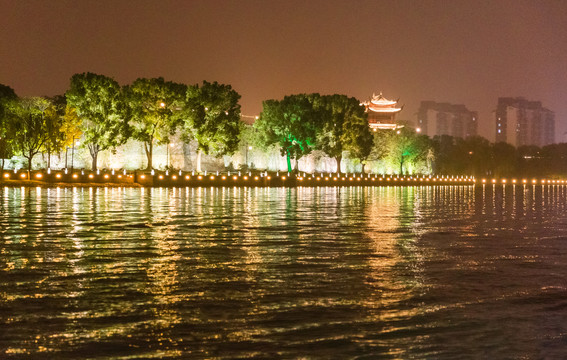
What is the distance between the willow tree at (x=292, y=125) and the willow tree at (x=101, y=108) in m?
19.3

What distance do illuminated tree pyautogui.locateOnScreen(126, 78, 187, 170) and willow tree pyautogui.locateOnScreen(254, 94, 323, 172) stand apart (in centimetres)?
1399

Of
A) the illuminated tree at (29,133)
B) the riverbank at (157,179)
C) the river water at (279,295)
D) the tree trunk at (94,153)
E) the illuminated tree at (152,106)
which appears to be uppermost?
the illuminated tree at (152,106)

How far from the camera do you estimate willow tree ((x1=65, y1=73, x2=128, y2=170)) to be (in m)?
59.1

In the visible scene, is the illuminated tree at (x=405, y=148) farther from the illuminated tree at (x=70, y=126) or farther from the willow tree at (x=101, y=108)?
the illuminated tree at (x=70, y=126)

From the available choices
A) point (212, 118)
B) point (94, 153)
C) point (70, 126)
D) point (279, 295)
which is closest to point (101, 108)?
point (70, 126)

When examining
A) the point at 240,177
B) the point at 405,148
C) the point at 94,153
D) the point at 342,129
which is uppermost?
the point at 342,129

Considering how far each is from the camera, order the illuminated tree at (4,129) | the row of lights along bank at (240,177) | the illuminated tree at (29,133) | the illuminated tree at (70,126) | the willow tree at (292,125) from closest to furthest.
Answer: the row of lights along bank at (240,177), the illuminated tree at (29,133), the illuminated tree at (4,129), the illuminated tree at (70,126), the willow tree at (292,125)

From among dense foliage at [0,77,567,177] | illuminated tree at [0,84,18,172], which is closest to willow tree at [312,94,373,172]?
dense foliage at [0,77,567,177]

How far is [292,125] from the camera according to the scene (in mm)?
73438

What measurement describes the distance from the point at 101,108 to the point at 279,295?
54595 mm

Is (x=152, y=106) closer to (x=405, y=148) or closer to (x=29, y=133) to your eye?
(x=29, y=133)

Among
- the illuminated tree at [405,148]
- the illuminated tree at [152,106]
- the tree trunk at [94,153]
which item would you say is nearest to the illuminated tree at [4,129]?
the tree trunk at [94,153]

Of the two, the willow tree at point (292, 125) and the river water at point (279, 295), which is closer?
the river water at point (279, 295)

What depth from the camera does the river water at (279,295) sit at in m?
5.77
